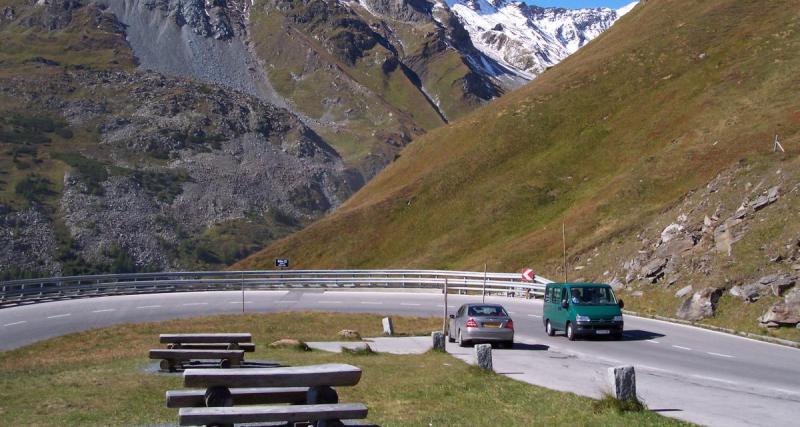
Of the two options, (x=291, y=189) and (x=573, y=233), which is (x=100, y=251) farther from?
(x=573, y=233)

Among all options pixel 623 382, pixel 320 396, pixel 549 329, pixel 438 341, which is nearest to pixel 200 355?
pixel 320 396

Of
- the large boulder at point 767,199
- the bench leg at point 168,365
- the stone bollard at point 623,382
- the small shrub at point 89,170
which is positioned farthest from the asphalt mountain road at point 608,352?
the small shrub at point 89,170

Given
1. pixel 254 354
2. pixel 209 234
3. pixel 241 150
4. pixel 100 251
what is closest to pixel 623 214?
pixel 254 354

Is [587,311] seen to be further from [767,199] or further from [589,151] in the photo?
[589,151]

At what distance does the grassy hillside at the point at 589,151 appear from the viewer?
5472 cm

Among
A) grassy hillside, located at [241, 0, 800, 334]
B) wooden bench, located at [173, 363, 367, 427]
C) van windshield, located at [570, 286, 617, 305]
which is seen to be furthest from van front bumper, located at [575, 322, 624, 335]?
grassy hillside, located at [241, 0, 800, 334]

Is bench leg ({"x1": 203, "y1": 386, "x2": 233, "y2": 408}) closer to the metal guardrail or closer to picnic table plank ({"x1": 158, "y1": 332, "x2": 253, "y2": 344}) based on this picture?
picnic table plank ({"x1": 158, "y1": 332, "x2": 253, "y2": 344})

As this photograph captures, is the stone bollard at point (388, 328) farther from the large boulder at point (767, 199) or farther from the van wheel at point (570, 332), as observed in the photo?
the large boulder at point (767, 199)

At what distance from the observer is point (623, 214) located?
52.5 meters

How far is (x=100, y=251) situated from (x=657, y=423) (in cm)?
13332

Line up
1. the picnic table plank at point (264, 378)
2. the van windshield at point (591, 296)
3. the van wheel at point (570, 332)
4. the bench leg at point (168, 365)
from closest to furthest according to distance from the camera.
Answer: the picnic table plank at point (264, 378), the bench leg at point (168, 365), the van wheel at point (570, 332), the van windshield at point (591, 296)

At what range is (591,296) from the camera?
26375 millimetres

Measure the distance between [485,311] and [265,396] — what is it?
16.4 meters

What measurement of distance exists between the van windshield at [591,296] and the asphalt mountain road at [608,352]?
4.70 ft
